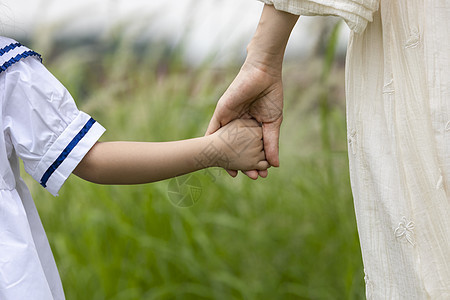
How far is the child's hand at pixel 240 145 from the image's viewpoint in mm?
921

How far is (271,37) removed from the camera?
0.82m

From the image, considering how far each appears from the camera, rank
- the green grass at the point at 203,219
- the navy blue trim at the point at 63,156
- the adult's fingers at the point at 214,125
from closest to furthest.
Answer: the navy blue trim at the point at 63,156 → the adult's fingers at the point at 214,125 → the green grass at the point at 203,219

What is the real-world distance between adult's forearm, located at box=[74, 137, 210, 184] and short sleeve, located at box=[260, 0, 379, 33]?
27cm

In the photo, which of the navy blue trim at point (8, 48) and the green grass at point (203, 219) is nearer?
the navy blue trim at point (8, 48)

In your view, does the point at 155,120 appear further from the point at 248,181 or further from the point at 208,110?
the point at 248,181

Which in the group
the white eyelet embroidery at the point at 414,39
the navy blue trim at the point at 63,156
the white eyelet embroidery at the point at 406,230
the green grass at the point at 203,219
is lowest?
the green grass at the point at 203,219

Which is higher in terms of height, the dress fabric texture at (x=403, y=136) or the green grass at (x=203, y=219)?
the dress fabric texture at (x=403, y=136)

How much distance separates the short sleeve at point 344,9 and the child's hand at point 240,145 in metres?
0.24

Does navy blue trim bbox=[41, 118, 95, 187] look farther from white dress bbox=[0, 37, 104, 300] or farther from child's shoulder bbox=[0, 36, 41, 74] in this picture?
child's shoulder bbox=[0, 36, 41, 74]

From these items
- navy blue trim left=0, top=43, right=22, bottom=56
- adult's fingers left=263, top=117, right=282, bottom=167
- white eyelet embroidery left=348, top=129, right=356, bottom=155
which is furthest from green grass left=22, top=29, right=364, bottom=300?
navy blue trim left=0, top=43, right=22, bottom=56

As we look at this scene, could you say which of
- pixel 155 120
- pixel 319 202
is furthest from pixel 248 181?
pixel 155 120

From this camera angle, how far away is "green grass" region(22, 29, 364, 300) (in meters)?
1.58

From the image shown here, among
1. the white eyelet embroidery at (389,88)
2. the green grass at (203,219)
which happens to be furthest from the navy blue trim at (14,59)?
the green grass at (203,219)

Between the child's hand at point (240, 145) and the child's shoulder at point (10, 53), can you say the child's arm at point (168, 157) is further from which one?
the child's shoulder at point (10, 53)
